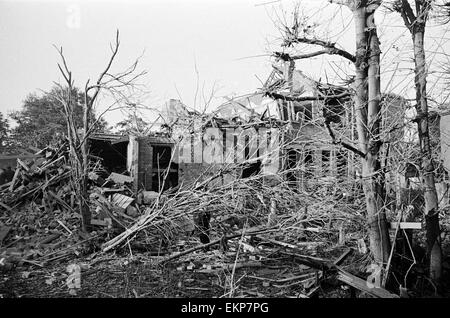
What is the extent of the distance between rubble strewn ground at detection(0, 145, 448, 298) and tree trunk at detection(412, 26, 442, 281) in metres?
0.42

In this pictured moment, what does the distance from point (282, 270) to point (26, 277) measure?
15.1 ft

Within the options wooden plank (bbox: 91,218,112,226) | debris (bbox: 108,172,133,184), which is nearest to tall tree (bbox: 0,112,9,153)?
debris (bbox: 108,172,133,184)

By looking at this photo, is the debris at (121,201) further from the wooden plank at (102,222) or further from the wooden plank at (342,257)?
the wooden plank at (342,257)

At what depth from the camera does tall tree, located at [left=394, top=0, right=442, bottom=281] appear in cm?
558

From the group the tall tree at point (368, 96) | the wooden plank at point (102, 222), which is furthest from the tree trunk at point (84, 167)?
the tall tree at point (368, 96)

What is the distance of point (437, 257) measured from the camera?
5.57 m

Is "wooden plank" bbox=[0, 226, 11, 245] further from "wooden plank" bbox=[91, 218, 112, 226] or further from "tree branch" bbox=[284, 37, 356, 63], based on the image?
"tree branch" bbox=[284, 37, 356, 63]

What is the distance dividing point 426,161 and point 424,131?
58cm

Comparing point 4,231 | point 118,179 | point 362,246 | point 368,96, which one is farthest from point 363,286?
point 118,179

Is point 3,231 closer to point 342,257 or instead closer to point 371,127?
point 342,257

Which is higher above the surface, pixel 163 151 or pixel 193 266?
pixel 163 151
